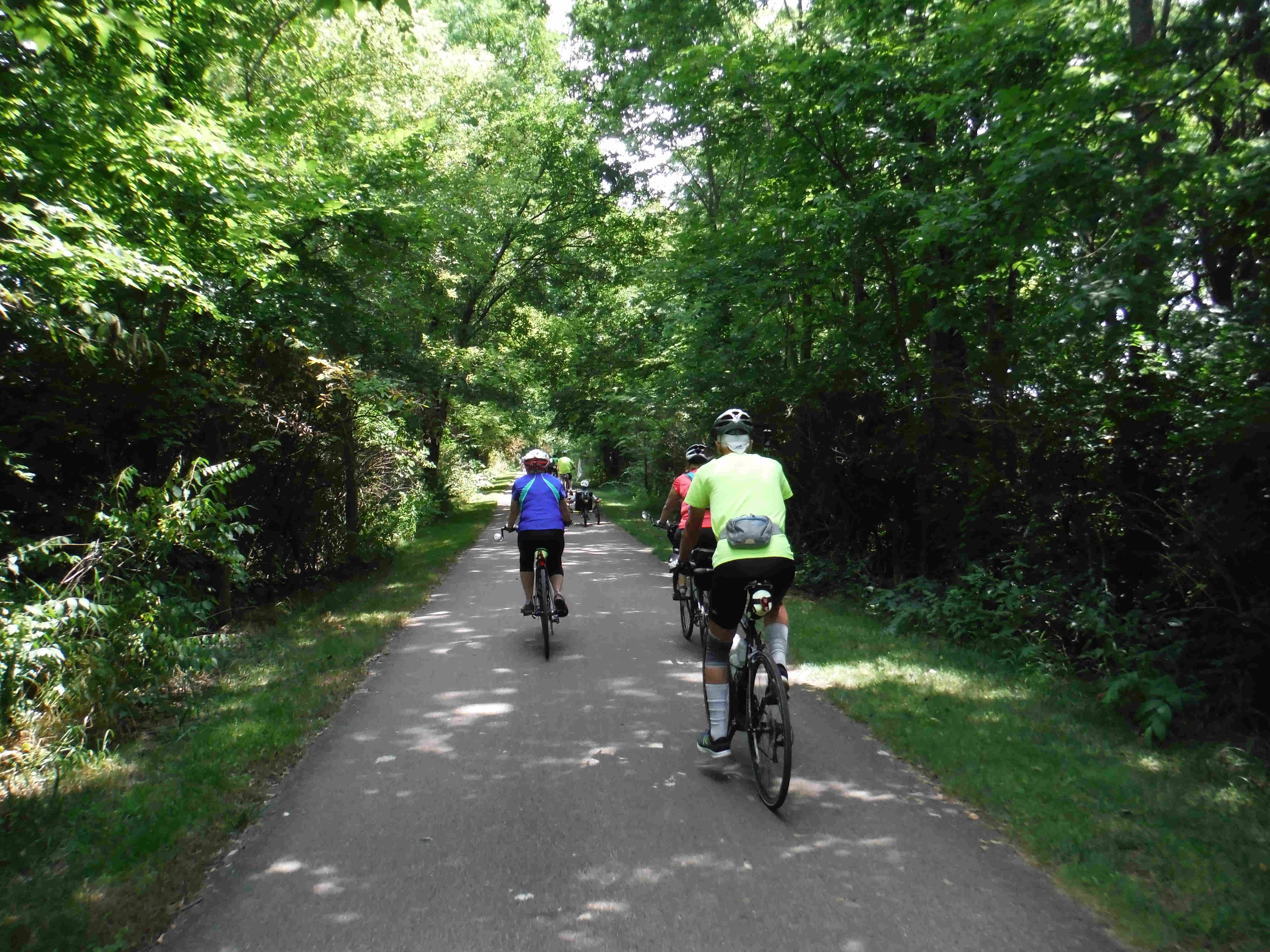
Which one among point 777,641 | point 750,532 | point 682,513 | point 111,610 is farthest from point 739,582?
point 111,610

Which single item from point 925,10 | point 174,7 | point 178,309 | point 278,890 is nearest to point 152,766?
point 278,890

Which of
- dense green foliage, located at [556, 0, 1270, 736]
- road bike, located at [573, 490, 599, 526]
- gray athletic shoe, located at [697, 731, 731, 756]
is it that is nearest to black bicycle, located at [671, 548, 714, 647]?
gray athletic shoe, located at [697, 731, 731, 756]

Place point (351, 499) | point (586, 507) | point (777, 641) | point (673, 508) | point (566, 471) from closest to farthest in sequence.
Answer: point (777, 641) < point (673, 508) < point (351, 499) < point (566, 471) < point (586, 507)

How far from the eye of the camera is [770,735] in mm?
4723

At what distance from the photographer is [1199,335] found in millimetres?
5504

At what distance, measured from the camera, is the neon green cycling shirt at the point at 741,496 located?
4879mm

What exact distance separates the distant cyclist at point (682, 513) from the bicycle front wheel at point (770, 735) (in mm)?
1180

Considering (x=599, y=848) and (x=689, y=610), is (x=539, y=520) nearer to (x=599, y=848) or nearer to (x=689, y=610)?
(x=689, y=610)

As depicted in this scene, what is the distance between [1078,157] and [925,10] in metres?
5.59

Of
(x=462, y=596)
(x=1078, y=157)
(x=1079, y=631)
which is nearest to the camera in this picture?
(x=1078, y=157)

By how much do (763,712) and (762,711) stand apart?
0.04 ft

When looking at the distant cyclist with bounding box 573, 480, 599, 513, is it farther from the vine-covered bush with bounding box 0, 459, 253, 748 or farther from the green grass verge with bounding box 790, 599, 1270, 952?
the green grass verge with bounding box 790, 599, 1270, 952

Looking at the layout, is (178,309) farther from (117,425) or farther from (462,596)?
(462,596)

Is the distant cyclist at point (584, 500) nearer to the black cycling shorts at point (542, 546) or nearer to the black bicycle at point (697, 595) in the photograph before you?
the black bicycle at point (697, 595)
